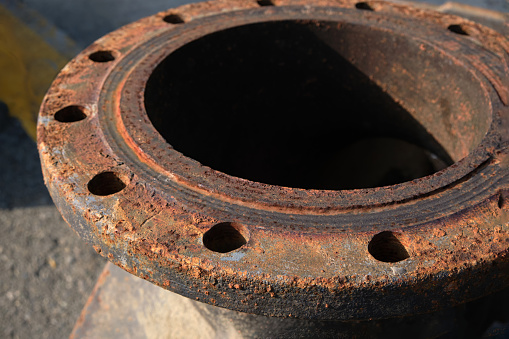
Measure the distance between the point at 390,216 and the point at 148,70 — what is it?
0.84m

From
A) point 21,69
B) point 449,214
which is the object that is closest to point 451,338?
point 449,214

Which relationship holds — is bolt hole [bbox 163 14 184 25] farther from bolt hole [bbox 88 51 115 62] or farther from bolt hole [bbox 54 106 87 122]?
bolt hole [bbox 54 106 87 122]

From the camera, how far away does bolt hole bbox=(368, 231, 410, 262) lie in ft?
3.81

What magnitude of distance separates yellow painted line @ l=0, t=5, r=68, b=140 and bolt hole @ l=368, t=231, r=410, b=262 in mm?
2976

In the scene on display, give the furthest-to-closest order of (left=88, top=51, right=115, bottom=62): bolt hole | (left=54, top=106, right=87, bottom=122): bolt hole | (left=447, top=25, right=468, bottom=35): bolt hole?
1. (left=447, top=25, right=468, bottom=35): bolt hole
2. (left=88, top=51, right=115, bottom=62): bolt hole
3. (left=54, top=106, right=87, bottom=122): bolt hole

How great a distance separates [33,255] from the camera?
2.96m

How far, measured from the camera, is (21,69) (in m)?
3.73

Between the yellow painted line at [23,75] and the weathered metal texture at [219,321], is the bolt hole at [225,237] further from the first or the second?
the yellow painted line at [23,75]

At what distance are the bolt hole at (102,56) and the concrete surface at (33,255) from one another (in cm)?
143

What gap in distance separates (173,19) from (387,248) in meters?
1.18

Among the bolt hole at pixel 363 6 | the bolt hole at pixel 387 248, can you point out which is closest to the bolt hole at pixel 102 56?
the bolt hole at pixel 363 6

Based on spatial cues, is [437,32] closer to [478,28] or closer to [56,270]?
[478,28]

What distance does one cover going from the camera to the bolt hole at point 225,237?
118 centimetres

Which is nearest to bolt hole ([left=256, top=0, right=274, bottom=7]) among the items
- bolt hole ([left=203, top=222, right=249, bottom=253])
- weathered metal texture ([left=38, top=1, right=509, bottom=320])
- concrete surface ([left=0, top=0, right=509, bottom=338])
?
weathered metal texture ([left=38, top=1, right=509, bottom=320])
